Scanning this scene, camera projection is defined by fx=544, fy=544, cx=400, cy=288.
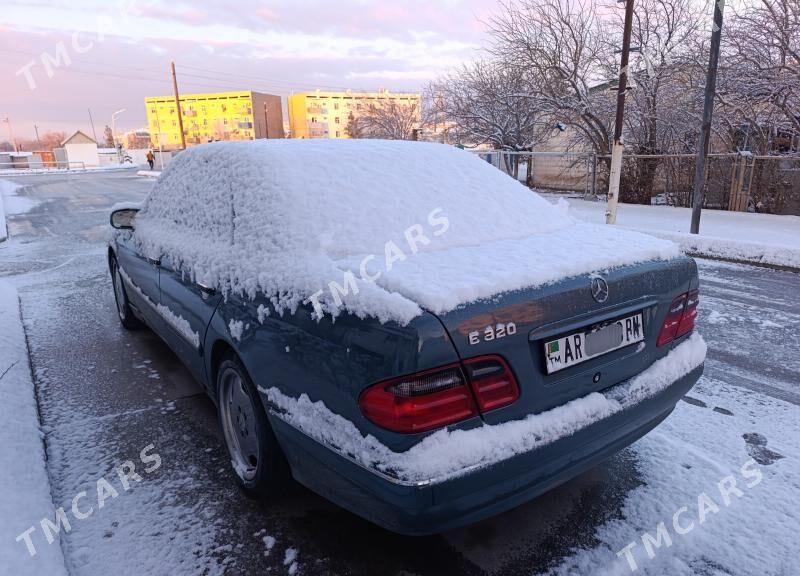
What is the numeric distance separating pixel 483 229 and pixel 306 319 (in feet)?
3.60

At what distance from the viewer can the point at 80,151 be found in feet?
206

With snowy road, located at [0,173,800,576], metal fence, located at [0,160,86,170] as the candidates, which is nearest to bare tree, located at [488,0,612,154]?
snowy road, located at [0,173,800,576]

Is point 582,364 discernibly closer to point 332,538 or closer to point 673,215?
point 332,538

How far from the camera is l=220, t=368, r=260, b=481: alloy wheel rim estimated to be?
2.60 meters

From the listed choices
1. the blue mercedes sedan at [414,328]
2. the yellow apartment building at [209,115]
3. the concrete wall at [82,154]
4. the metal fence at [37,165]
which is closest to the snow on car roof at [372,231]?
the blue mercedes sedan at [414,328]

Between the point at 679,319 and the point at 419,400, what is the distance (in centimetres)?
149

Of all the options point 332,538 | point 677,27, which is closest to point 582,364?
point 332,538

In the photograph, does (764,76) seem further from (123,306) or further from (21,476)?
A: (21,476)

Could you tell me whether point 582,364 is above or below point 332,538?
above

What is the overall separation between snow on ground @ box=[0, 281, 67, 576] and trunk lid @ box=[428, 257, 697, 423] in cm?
187

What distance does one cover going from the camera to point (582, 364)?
2098 mm

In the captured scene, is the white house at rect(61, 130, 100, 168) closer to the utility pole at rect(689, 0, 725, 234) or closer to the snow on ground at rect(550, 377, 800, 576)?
the utility pole at rect(689, 0, 725, 234)

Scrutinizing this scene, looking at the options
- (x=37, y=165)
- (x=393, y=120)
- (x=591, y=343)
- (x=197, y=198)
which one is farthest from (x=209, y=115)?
(x=591, y=343)

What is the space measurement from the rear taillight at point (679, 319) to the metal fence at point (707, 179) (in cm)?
1199
